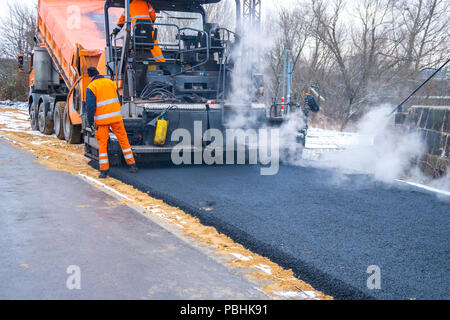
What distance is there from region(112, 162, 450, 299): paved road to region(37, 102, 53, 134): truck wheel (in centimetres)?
599

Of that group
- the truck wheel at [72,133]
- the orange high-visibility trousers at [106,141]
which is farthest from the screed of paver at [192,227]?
the truck wheel at [72,133]

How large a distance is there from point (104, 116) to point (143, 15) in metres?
1.87

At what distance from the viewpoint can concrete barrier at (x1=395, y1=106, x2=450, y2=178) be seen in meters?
6.73

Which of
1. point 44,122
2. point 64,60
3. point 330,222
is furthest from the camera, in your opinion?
point 44,122

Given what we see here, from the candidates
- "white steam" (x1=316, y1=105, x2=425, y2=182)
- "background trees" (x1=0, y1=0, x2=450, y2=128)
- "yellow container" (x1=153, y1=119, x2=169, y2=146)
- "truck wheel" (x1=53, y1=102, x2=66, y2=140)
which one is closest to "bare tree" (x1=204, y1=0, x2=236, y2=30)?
"background trees" (x1=0, y1=0, x2=450, y2=128)

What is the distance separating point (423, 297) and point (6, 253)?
2.90 metres

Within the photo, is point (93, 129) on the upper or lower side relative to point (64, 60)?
lower

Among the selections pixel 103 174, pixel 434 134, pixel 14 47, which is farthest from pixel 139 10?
pixel 14 47

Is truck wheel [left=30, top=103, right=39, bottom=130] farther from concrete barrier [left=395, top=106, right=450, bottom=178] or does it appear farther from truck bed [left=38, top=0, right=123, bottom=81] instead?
concrete barrier [left=395, top=106, right=450, bottom=178]

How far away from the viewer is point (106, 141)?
6.91 m

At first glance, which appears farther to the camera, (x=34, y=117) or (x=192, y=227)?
(x=34, y=117)

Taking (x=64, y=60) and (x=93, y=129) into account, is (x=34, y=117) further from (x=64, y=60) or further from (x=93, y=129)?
(x=93, y=129)

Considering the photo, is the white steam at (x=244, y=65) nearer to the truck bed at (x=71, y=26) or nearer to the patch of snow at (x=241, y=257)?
the truck bed at (x=71, y=26)
